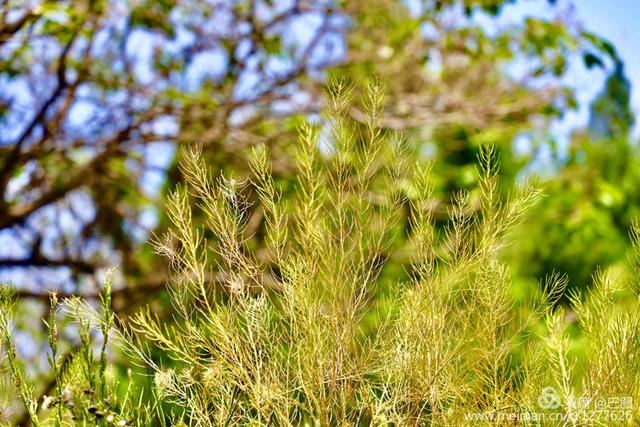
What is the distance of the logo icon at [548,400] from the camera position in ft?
6.13

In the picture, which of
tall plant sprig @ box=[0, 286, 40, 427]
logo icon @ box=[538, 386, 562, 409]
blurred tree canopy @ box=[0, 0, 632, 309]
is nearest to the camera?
tall plant sprig @ box=[0, 286, 40, 427]

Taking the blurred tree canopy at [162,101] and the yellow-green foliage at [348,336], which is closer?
the yellow-green foliage at [348,336]

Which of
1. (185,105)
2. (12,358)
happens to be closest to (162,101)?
(185,105)

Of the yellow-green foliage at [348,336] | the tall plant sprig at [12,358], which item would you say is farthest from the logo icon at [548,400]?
the tall plant sprig at [12,358]

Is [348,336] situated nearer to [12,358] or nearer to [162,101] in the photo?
[12,358]

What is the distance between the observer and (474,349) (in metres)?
1.78

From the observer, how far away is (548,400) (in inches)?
76.0

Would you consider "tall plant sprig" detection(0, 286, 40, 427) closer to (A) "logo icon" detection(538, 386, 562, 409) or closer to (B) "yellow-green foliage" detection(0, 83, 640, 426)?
(B) "yellow-green foliage" detection(0, 83, 640, 426)

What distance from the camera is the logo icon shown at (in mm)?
1867

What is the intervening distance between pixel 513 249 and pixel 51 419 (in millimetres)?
6645

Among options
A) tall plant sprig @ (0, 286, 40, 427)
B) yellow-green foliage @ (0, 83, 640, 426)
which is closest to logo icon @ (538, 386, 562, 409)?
yellow-green foliage @ (0, 83, 640, 426)

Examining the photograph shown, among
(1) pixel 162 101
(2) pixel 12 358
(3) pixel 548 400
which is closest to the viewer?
(2) pixel 12 358

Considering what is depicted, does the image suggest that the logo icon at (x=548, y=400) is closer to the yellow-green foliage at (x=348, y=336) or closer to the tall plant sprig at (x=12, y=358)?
the yellow-green foliage at (x=348, y=336)

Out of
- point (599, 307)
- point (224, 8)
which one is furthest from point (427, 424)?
point (224, 8)
